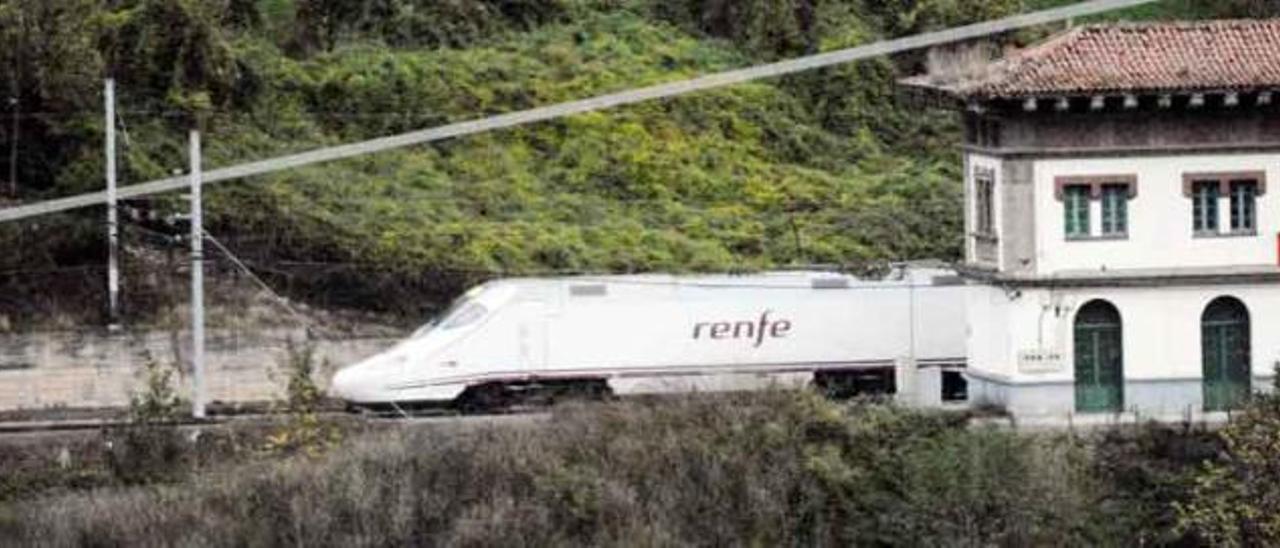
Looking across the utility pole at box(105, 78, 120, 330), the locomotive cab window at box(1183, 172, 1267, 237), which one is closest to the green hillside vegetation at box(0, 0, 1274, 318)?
the utility pole at box(105, 78, 120, 330)

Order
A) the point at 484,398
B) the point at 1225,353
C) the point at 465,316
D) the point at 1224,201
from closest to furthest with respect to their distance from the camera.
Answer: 1. the point at 1224,201
2. the point at 1225,353
3. the point at 465,316
4. the point at 484,398

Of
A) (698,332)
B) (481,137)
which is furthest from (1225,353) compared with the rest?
(481,137)

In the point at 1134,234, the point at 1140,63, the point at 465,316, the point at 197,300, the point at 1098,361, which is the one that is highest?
the point at 1140,63

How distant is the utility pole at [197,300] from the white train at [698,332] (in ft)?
6.15

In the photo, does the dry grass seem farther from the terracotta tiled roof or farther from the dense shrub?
the terracotta tiled roof

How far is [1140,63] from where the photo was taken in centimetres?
4694

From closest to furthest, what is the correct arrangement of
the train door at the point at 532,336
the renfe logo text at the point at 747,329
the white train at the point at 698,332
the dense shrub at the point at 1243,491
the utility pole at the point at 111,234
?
the dense shrub at the point at 1243,491
the train door at the point at 532,336
the white train at the point at 698,332
the renfe logo text at the point at 747,329
the utility pole at the point at 111,234

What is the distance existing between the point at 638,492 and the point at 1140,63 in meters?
8.87

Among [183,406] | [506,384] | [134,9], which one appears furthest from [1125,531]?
[134,9]

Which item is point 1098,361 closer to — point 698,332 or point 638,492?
point 698,332

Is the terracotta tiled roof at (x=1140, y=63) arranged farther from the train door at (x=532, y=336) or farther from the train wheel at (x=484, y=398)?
the train wheel at (x=484, y=398)

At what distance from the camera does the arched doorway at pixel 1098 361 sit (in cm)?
4712

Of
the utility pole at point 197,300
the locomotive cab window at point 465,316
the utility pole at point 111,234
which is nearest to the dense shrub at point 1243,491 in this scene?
the locomotive cab window at point 465,316

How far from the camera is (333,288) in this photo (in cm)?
5378
